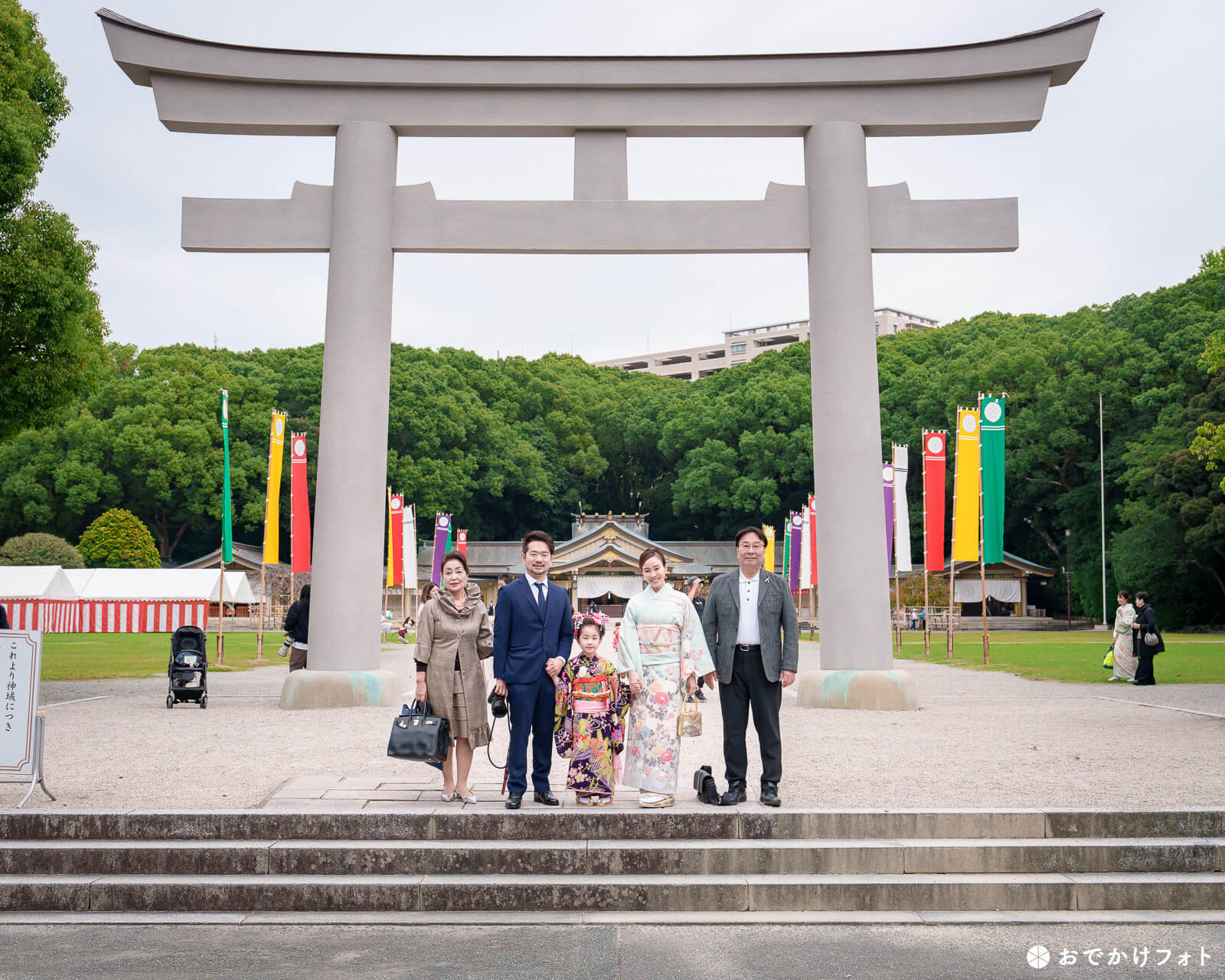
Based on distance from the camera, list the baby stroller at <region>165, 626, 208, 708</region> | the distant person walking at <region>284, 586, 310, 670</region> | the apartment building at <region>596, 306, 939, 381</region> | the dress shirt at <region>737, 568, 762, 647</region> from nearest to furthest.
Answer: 1. the dress shirt at <region>737, 568, 762, 647</region>
2. the baby stroller at <region>165, 626, 208, 708</region>
3. the distant person walking at <region>284, 586, 310, 670</region>
4. the apartment building at <region>596, 306, 939, 381</region>

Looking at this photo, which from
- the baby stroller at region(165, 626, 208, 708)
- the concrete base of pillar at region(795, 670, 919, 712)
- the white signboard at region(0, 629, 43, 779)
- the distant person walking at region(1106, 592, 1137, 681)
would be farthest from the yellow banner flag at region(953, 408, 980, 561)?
the white signboard at region(0, 629, 43, 779)

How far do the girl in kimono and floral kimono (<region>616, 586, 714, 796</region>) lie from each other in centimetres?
10

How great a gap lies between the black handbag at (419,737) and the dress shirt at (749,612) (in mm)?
1769

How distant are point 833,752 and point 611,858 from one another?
11.1ft

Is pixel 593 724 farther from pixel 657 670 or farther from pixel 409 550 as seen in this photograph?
pixel 409 550

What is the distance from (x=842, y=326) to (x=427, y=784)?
23.4ft

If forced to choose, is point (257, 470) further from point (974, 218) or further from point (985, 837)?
point (985, 837)

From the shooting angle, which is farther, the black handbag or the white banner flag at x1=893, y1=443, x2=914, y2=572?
the white banner flag at x1=893, y1=443, x2=914, y2=572

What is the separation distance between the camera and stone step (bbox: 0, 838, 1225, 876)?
5297 mm

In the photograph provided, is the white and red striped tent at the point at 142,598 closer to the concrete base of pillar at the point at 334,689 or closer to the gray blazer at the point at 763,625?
the concrete base of pillar at the point at 334,689

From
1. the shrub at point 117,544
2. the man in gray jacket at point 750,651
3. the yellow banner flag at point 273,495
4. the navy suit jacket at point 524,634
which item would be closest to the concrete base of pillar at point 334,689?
the navy suit jacket at point 524,634

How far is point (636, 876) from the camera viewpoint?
5.26 meters

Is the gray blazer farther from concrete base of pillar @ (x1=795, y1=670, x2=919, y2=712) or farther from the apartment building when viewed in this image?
A: the apartment building

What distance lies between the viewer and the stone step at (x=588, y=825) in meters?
5.52
